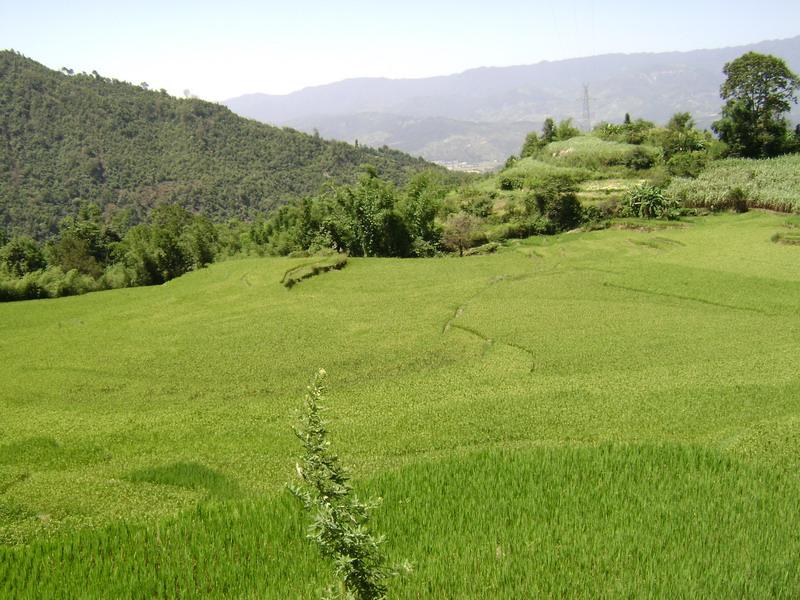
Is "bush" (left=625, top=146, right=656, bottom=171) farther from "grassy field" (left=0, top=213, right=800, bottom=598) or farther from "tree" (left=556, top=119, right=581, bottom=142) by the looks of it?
"grassy field" (left=0, top=213, right=800, bottom=598)

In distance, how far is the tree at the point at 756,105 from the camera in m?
46.5

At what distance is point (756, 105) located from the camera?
48.9 m

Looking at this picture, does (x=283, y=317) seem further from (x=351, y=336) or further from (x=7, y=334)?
(x=7, y=334)

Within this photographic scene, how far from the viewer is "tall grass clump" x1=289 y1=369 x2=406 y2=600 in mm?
3406

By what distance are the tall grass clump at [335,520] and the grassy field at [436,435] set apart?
2169 millimetres

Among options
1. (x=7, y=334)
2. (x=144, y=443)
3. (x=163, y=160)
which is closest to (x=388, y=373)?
(x=144, y=443)

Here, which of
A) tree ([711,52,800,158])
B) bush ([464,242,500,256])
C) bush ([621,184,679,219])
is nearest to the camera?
bush ([464,242,500,256])

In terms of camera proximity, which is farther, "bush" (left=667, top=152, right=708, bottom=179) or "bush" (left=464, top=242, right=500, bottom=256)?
"bush" (left=667, top=152, right=708, bottom=179)

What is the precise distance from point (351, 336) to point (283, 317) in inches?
131

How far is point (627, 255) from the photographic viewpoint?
91.5 ft

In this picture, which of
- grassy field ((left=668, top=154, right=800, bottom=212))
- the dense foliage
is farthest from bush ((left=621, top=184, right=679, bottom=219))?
the dense foliage

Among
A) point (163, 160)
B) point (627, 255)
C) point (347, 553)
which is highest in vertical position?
point (163, 160)

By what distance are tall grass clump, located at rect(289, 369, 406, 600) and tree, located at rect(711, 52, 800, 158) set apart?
55191 mm

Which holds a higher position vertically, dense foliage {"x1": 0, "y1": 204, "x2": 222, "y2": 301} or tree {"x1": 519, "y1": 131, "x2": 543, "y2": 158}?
tree {"x1": 519, "y1": 131, "x2": 543, "y2": 158}
